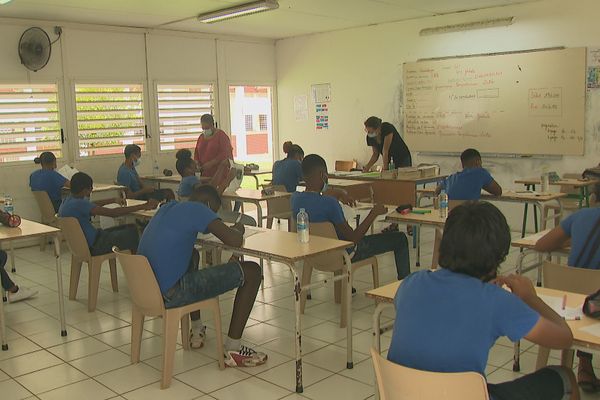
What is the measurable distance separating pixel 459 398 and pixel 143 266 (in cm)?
223

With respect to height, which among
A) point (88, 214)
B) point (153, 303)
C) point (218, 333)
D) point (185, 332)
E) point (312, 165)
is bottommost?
point (185, 332)

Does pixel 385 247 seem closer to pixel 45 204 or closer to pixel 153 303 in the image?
pixel 153 303

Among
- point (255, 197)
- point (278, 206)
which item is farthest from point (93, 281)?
point (278, 206)

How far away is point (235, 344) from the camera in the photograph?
4.04 m

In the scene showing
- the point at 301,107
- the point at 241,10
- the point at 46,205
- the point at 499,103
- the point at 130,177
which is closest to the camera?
the point at 46,205

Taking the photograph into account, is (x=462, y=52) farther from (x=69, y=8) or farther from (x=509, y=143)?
(x=69, y=8)

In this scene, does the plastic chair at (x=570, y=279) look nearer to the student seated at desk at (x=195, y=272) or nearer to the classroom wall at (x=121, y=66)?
the student seated at desk at (x=195, y=272)

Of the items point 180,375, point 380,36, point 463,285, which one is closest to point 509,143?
point 380,36

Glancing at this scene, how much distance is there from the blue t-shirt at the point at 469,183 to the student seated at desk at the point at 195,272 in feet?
8.57

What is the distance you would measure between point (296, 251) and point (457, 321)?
1.84m

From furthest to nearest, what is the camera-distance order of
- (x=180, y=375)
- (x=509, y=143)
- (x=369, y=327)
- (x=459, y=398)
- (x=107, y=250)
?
(x=509, y=143) → (x=107, y=250) → (x=369, y=327) → (x=180, y=375) → (x=459, y=398)

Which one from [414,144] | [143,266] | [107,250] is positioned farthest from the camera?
[414,144]

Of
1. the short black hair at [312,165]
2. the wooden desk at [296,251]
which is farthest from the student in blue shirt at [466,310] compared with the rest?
the short black hair at [312,165]

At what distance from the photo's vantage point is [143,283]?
12.0ft
